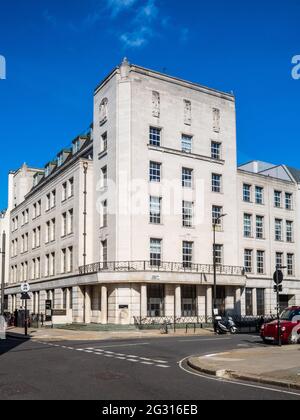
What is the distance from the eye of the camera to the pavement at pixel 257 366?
39.9 feet

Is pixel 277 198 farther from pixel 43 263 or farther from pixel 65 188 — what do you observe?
pixel 43 263

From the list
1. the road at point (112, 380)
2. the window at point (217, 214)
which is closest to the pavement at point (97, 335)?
the road at point (112, 380)

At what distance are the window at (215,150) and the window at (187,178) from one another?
3.39 meters

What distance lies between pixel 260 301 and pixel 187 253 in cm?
1040

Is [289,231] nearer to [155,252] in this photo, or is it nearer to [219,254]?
[219,254]

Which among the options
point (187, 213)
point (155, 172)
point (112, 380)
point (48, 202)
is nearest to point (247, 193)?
point (187, 213)

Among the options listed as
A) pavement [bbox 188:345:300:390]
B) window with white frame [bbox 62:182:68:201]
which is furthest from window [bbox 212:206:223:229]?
pavement [bbox 188:345:300:390]

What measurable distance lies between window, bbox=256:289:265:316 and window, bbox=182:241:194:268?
929 cm

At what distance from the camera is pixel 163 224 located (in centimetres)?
4406

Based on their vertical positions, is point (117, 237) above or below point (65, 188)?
below

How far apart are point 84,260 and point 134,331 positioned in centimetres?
1051

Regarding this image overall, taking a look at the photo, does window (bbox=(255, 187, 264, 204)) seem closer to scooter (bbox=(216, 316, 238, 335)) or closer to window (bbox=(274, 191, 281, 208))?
window (bbox=(274, 191, 281, 208))

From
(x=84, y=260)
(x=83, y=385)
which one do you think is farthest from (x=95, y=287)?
(x=83, y=385)

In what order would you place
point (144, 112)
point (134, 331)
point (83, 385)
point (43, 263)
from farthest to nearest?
point (43, 263)
point (144, 112)
point (134, 331)
point (83, 385)
